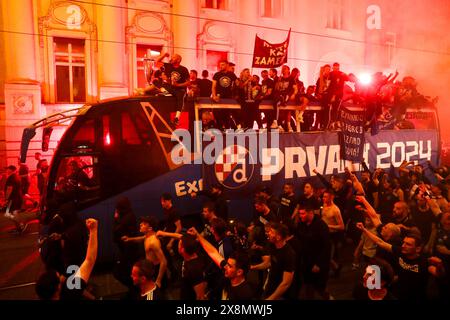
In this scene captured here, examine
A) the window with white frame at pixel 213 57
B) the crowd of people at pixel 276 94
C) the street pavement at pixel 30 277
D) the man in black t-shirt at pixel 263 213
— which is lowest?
the street pavement at pixel 30 277

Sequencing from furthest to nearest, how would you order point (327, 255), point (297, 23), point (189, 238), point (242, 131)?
point (297, 23) < point (242, 131) < point (327, 255) < point (189, 238)

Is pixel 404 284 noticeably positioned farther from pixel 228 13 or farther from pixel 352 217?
pixel 228 13

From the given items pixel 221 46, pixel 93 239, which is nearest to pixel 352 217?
pixel 93 239

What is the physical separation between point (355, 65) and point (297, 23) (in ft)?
14.1

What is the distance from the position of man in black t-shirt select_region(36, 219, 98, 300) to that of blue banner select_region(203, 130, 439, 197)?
3.28 meters

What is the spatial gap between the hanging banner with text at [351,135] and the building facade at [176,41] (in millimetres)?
9317

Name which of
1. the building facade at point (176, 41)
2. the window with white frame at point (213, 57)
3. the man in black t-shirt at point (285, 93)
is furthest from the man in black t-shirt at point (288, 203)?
the window with white frame at point (213, 57)

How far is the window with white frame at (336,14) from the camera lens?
2011 centimetres

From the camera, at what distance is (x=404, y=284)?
446 cm

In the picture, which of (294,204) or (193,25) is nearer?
(294,204)

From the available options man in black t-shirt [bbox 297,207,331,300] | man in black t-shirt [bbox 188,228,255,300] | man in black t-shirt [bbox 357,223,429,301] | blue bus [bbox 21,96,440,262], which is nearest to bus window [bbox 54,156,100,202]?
blue bus [bbox 21,96,440,262]

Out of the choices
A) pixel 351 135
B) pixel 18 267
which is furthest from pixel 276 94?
pixel 18 267

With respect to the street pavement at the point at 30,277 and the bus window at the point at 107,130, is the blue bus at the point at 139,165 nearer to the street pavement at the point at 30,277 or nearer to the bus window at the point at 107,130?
the bus window at the point at 107,130

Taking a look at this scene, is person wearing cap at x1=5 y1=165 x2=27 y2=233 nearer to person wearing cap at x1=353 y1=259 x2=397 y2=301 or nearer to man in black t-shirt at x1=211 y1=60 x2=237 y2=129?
man in black t-shirt at x1=211 y1=60 x2=237 y2=129
